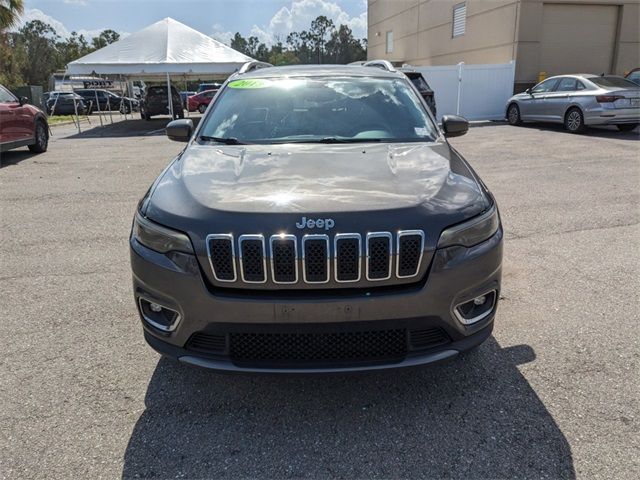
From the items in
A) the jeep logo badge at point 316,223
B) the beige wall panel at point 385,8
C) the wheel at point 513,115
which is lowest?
the wheel at point 513,115

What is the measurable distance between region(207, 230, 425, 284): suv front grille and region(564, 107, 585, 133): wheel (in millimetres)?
13261

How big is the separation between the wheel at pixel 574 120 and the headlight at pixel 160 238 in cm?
1368

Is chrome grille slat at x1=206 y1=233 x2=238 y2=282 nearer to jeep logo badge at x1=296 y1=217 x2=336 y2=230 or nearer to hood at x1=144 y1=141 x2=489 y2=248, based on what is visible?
hood at x1=144 y1=141 x2=489 y2=248

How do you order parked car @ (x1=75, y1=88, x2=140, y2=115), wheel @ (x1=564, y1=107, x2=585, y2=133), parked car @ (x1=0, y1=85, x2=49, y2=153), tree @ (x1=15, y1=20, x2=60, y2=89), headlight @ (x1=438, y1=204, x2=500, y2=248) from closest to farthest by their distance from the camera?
headlight @ (x1=438, y1=204, x2=500, y2=248)
parked car @ (x1=0, y1=85, x2=49, y2=153)
wheel @ (x1=564, y1=107, x2=585, y2=133)
parked car @ (x1=75, y1=88, x2=140, y2=115)
tree @ (x1=15, y1=20, x2=60, y2=89)

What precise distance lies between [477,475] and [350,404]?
0.75 m

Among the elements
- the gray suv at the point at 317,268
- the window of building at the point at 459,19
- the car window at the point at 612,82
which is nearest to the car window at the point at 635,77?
the car window at the point at 612,82

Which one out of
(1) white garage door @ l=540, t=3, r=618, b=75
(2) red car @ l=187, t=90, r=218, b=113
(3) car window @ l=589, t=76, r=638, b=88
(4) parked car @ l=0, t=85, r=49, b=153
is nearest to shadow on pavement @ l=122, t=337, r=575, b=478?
(4) parked car @ l=0, t=85, r=49, b=153

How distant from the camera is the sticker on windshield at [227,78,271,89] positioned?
412 cm

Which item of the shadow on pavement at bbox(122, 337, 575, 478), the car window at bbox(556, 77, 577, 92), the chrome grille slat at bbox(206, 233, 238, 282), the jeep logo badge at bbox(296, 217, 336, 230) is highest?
the car window at bbox(556, 77, 577, 92)

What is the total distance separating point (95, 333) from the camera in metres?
3.52

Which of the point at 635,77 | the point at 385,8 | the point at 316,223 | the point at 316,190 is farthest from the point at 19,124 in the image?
the point at 385,8

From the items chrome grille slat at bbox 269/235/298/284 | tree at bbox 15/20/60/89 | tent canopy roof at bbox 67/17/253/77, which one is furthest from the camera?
tree at bbox 15/20/60/89

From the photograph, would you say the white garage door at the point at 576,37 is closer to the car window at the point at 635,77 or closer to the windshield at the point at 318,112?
the car window at the point at 635,77

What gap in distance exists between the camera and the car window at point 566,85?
13855 millimetres
